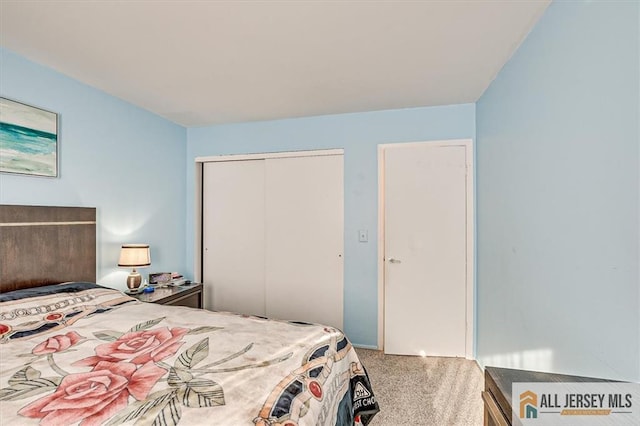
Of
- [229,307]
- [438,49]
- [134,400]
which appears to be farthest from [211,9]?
[229,307]

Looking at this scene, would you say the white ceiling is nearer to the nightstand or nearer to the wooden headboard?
the wooden headboard

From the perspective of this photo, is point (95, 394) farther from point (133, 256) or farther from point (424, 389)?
point (424, 389)

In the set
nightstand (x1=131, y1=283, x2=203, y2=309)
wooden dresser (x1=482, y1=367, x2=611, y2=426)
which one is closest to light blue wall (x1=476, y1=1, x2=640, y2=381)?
wooden dresser (x1=482, y1=367, x2=611, y2=426)

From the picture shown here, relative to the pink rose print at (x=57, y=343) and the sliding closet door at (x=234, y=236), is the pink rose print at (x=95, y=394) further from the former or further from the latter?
the sliding closet door at (x=234, y=236)

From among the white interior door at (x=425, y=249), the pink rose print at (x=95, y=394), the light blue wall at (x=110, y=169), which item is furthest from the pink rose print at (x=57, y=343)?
the white interior door at (x=425, y=249)

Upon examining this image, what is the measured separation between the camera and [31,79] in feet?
7.18

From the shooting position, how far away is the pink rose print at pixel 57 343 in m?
1.42

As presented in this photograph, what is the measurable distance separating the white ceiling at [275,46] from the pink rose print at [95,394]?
1.72 m

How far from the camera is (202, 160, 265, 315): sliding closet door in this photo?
142 inches

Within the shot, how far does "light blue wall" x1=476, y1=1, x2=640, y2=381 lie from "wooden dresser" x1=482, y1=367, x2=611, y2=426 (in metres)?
0.32

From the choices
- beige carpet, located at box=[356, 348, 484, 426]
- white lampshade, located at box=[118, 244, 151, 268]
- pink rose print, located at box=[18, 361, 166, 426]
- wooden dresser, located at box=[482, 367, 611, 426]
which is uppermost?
white lampshade, located at box=[118, 244, 151, 268]

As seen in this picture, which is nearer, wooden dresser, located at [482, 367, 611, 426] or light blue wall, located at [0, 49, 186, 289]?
wooden dresser, located at [482, 367, 611, 426]

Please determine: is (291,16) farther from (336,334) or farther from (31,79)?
(31,79)

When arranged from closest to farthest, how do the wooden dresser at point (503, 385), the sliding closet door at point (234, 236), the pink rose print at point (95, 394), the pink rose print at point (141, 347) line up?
the wooden dresser at point (503, 385) < the pink rose print at point (95, 394) < the pink rose print at point (141, 347) < the sliding closet door at point (234, 236)
